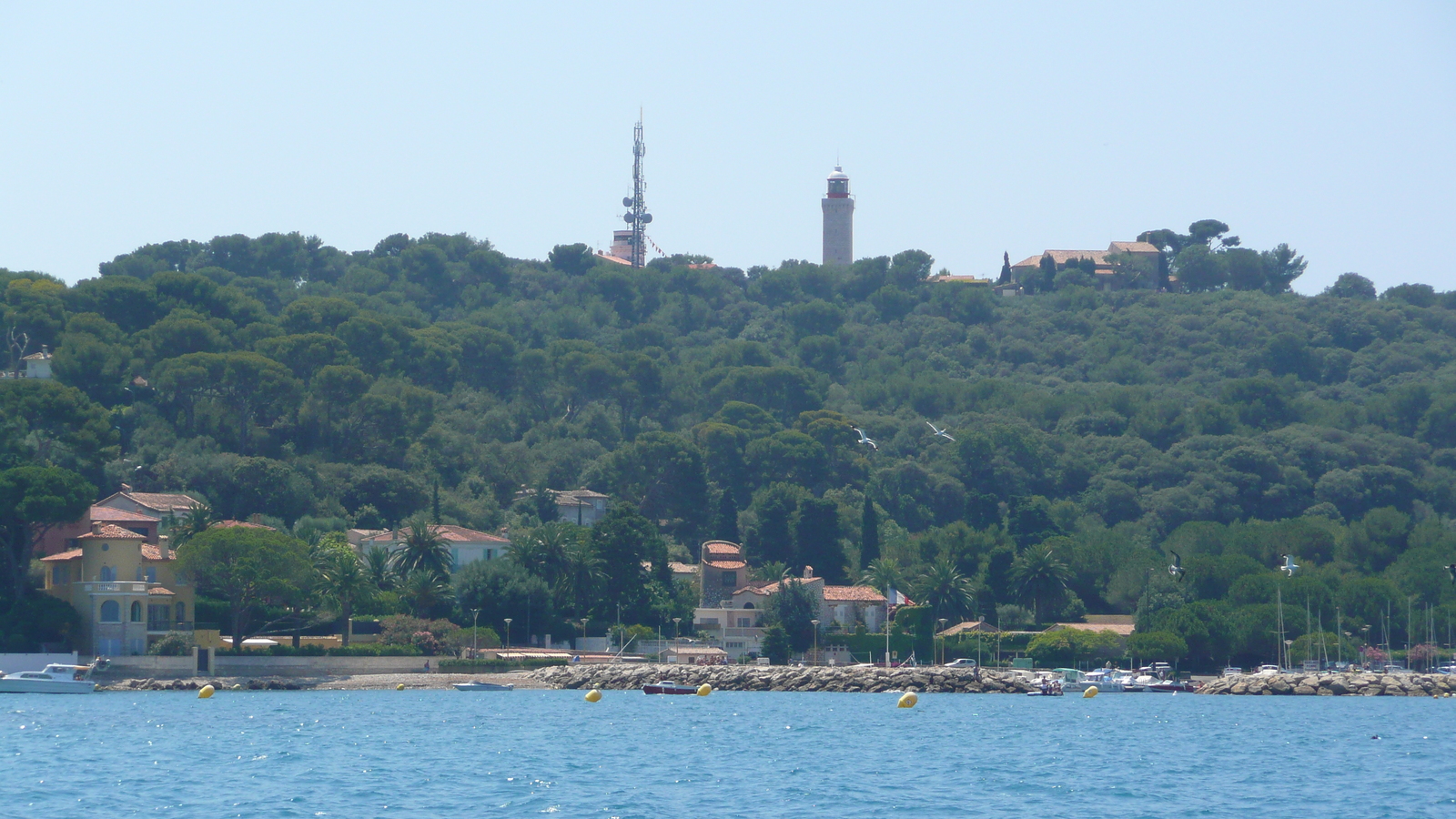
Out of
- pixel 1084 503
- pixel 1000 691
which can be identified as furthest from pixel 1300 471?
pixel 1000 691

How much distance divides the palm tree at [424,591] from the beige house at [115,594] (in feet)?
26.5

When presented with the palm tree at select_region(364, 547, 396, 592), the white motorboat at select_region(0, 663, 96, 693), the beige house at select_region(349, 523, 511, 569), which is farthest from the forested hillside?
the white motorboat at select_region(0, 663, 96, 693)

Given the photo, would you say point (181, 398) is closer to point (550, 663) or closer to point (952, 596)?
point (550, 663)

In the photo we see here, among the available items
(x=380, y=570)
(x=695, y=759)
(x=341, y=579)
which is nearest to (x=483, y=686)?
(x=341, y=579)

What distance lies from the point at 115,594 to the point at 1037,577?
3864 centimetres

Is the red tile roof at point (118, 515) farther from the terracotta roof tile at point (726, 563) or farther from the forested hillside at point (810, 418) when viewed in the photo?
the terracotta roof tile at point (726, 563)

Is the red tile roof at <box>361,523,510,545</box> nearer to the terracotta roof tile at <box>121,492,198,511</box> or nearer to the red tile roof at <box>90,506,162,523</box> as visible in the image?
the terracotta roof tile at <box>121,492,198,511</box>

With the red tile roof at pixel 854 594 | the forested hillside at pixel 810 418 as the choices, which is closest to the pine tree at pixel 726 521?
the forested hillside at pixel 810 418

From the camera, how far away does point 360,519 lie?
79062 mm

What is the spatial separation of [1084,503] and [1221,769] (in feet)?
194

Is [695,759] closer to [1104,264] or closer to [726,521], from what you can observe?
[726,521]

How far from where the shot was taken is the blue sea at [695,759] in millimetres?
31641

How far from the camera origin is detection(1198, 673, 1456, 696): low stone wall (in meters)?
68.4

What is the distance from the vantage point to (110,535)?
6406 centimetres
